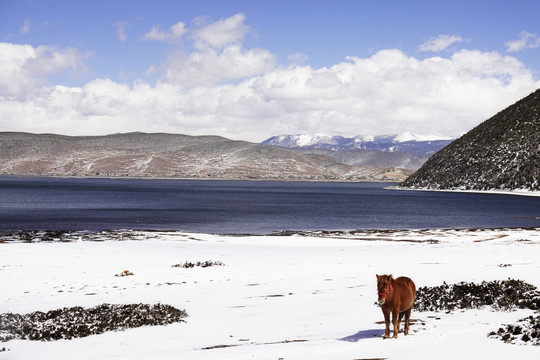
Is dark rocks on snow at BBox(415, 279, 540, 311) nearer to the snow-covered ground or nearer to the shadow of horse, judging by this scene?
the snow-covered ground

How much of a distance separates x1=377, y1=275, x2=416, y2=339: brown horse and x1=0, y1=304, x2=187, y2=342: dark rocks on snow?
18.1 feet

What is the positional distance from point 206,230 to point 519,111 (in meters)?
170

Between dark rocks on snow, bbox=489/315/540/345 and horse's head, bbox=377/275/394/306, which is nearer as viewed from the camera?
dark rocks on snow, bbox=489/315/540/345

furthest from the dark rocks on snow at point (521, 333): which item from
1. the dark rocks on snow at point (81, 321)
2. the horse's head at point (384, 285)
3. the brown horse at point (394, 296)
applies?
the dark rocks on snow at point (81, 321)

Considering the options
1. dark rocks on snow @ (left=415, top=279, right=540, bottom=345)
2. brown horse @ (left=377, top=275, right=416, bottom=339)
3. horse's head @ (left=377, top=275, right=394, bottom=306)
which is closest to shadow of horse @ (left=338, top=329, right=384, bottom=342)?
brown horse @ (left=377, top=275, right=416, bottom=339)

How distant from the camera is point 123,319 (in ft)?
44.5

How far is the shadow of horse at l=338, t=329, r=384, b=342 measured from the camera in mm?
10855

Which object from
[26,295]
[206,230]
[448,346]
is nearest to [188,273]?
[26,295]

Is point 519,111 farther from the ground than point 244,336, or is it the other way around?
point 519,111

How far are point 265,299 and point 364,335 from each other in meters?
5.40

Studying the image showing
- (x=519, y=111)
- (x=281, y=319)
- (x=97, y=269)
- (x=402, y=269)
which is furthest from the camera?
(x=519, y=111)

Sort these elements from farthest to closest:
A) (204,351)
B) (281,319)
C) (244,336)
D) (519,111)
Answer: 1. (519,111)
2. (281,319)
3. (244,336)
4. (204,351)

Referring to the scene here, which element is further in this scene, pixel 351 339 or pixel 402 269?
pixel 402 269

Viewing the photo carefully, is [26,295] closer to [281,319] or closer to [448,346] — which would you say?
[281,319]
